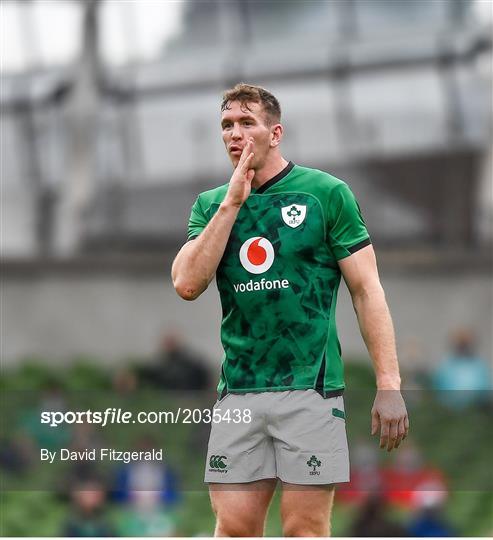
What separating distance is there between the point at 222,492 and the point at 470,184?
43.1 feet

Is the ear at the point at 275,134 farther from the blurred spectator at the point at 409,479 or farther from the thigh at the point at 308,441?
the blurred spectator at the point at 409,479

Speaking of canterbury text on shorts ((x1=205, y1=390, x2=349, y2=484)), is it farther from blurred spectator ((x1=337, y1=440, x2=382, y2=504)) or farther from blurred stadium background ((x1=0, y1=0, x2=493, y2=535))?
blurred stadium background ((x1=0, y1=0, x2=493, y2=535))

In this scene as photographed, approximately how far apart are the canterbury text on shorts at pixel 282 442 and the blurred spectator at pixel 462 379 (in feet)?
28.1

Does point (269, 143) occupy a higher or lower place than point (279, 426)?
higher

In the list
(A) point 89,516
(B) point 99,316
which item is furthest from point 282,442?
(B) point 99,316

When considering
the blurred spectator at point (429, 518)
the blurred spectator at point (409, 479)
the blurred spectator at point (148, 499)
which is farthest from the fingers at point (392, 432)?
the blurred spectator at point (409, 479)

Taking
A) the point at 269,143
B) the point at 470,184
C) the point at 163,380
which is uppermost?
the point at 269,143

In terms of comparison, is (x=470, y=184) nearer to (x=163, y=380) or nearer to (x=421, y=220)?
(x=421, y=220)

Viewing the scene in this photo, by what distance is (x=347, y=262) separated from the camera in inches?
186

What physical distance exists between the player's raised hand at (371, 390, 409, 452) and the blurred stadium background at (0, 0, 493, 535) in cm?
1096

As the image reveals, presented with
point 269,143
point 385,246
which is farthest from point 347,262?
point 385,246

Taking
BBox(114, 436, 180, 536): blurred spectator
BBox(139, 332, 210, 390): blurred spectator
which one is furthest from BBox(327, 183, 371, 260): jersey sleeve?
BBox(139, 332, 210, 390): blurred spectator

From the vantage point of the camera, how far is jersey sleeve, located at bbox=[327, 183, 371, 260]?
470 centimetres

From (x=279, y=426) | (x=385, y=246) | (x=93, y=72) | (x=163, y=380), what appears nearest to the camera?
(x=279, y=426)
